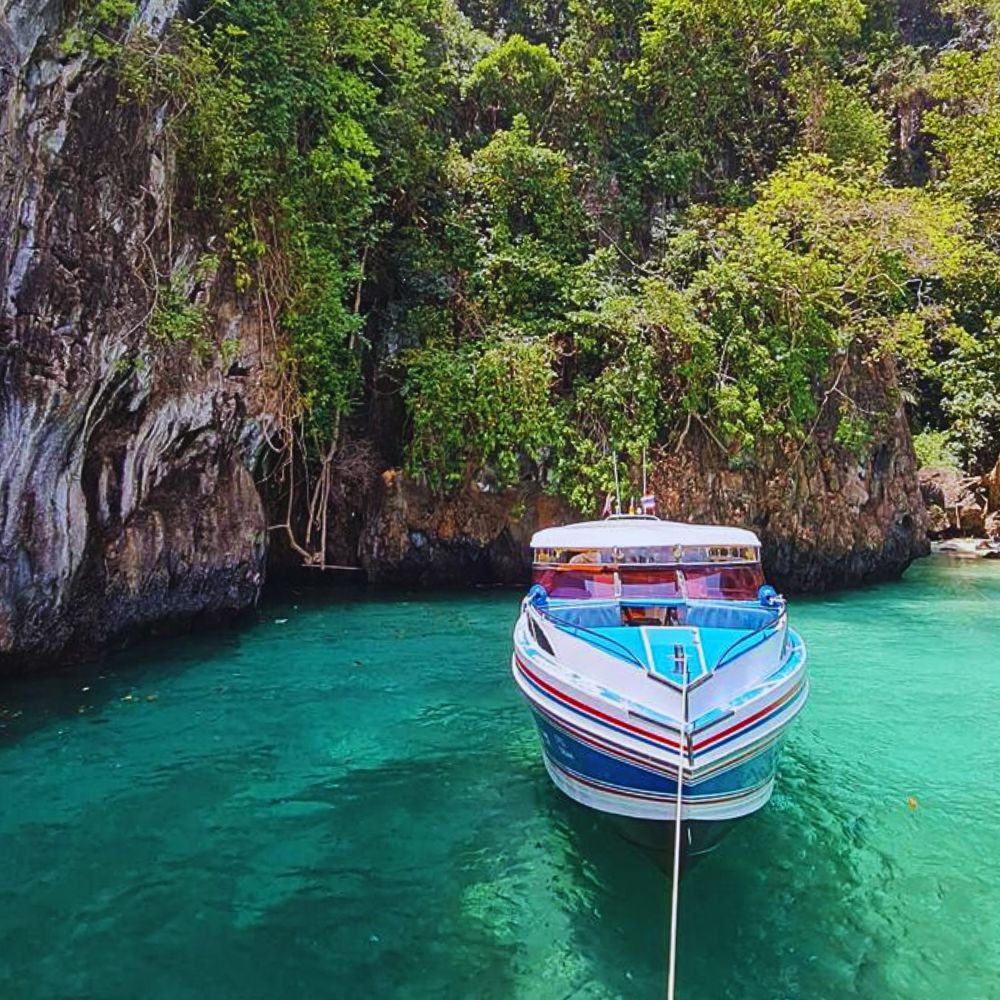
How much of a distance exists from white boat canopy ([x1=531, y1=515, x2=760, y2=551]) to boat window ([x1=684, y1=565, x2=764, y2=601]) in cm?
22

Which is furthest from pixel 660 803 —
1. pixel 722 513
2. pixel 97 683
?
pixel 722 513

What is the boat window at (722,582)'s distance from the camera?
6.68 metres

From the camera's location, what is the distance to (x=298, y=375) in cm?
1301

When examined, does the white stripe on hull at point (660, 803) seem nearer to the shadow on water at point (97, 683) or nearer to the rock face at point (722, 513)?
the shadow on water at point (97, 683)

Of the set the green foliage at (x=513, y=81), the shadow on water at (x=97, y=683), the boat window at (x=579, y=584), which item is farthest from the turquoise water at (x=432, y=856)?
the green foliage at (x=513, y=81)

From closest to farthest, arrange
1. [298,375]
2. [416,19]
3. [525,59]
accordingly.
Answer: [298,375] < [416,19] < [525,59]

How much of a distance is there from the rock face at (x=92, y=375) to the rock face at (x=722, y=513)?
4921 mm

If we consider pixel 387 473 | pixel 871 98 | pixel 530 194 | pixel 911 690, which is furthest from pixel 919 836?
pixel 871 98

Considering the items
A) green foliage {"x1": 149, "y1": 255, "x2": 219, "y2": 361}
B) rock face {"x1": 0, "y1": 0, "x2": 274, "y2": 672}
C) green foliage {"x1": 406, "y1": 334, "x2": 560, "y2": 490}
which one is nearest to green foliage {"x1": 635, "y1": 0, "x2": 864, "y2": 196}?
green foliage {"x1": 406, "y1": 334, "x2": 560, "y2": 490}

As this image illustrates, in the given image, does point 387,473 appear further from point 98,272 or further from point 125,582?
point 98,272

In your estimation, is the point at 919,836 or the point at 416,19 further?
the point at 416,19

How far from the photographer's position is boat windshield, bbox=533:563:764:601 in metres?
6.64

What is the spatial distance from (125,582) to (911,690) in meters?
10.2

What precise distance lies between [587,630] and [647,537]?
4.55 feet
